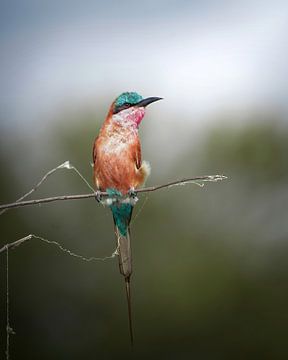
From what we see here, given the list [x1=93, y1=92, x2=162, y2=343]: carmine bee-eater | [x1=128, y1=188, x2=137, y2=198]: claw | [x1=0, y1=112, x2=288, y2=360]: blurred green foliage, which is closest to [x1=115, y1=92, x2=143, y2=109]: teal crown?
[x1=93, y1=92, x2=162, y2=343]: carmine bee-eater

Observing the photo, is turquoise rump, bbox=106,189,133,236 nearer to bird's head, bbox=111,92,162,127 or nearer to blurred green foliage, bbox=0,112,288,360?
bird's head, bbox=111,92,162,127

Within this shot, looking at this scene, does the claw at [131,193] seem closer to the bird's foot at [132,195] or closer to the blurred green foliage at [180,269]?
the bird's foot at [132,195]

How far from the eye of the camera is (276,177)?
3.48 m

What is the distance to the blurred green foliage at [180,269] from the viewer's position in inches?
117

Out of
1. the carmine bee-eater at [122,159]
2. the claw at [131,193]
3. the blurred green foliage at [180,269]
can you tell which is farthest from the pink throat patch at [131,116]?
the blurred green foliage at [180,269]

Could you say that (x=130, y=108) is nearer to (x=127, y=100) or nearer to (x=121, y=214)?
(x=127, y=100)

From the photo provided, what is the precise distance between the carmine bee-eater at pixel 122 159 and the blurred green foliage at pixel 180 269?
2.88 feet

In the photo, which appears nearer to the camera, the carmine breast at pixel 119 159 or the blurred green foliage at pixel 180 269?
the carmine breast at pixel 119 159

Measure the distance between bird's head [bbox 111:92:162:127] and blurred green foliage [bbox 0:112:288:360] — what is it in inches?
37.5

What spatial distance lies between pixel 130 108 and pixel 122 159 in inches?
5.7

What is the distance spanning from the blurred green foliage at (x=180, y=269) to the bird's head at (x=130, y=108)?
0.95m

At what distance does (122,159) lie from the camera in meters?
1.71

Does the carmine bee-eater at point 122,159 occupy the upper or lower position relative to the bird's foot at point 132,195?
upper

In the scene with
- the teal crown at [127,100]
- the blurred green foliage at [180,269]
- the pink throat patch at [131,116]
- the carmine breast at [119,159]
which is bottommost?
the blurred green foliage at [180,269]
